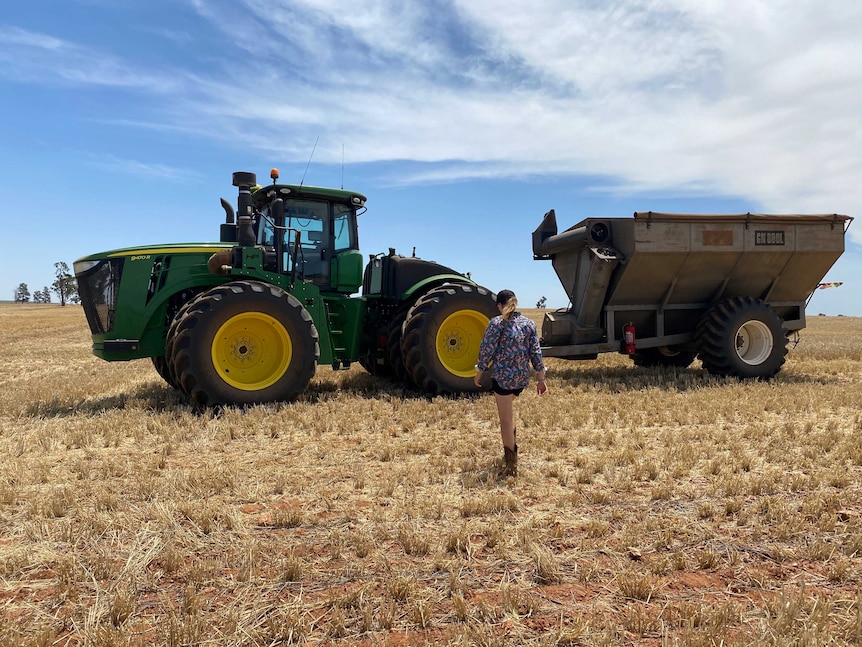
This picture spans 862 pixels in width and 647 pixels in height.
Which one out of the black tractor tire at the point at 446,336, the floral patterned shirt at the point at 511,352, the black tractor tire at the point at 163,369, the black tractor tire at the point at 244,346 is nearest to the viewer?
the floral patterned shirt at the point at 511,352

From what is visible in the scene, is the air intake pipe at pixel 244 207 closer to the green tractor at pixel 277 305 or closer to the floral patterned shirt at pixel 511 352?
the green tractor at pixel 277 305

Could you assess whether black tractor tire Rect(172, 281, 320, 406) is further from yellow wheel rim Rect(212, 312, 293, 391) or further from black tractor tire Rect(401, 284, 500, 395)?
black tractor tire Rect(401, 284, 500, 395)

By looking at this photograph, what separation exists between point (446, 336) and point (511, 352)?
370cm

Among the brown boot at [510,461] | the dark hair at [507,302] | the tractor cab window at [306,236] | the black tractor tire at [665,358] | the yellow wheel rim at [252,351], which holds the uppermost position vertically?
the tractor cab window at [306,236]

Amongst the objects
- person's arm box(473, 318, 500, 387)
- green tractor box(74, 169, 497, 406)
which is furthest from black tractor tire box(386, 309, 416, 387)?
person's arm box(473, 318, 500, 387)

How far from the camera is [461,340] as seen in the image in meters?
8.55

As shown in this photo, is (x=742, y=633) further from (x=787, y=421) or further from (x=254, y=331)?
(x=254, y=331)

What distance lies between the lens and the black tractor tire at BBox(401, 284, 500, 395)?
8008 mm

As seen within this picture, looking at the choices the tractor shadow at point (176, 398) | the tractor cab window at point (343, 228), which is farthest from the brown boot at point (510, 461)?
the tractor cab window at point (343, 228)

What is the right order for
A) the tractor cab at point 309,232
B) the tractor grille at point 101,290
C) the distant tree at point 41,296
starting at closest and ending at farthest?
the tractor grille at point 101,290 < the tractor cab at point 309,232 < the distant tree at point 41,296

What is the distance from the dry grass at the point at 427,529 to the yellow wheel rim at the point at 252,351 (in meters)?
0.68

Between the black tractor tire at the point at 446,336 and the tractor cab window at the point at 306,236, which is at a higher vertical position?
the tractor cab window at the point at 306,236

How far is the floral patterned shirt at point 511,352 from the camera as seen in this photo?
473 centimetres

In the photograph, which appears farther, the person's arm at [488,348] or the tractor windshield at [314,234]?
the tractor windshield at [314,234]
